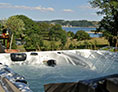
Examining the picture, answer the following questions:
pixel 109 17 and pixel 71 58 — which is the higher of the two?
pixel 109 17

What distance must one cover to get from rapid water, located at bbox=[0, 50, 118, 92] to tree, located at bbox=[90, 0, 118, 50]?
3849 millimetres

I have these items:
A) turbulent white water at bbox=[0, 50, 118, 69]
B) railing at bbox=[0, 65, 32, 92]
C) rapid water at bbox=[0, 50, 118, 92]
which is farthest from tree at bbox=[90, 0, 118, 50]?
railing at bbox=[0, 65, 32, 92]

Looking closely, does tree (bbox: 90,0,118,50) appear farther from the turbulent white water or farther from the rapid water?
the rapid water

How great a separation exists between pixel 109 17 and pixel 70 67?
5.28 metres

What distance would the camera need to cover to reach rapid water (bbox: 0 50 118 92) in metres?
3.99

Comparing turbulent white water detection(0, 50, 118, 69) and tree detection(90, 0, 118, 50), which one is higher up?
tree detection(90, 0, 118, 50)

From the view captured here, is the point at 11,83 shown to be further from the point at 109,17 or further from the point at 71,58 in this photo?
the point at 109,17

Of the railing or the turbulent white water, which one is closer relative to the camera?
the railing

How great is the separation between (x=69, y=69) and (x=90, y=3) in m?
5.31

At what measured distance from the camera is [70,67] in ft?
16.2

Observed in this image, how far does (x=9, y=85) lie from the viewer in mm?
2125

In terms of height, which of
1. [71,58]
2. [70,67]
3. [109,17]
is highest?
[109,17]

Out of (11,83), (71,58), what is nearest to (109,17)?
(71,58)

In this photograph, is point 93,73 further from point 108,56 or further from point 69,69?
point 108,56
